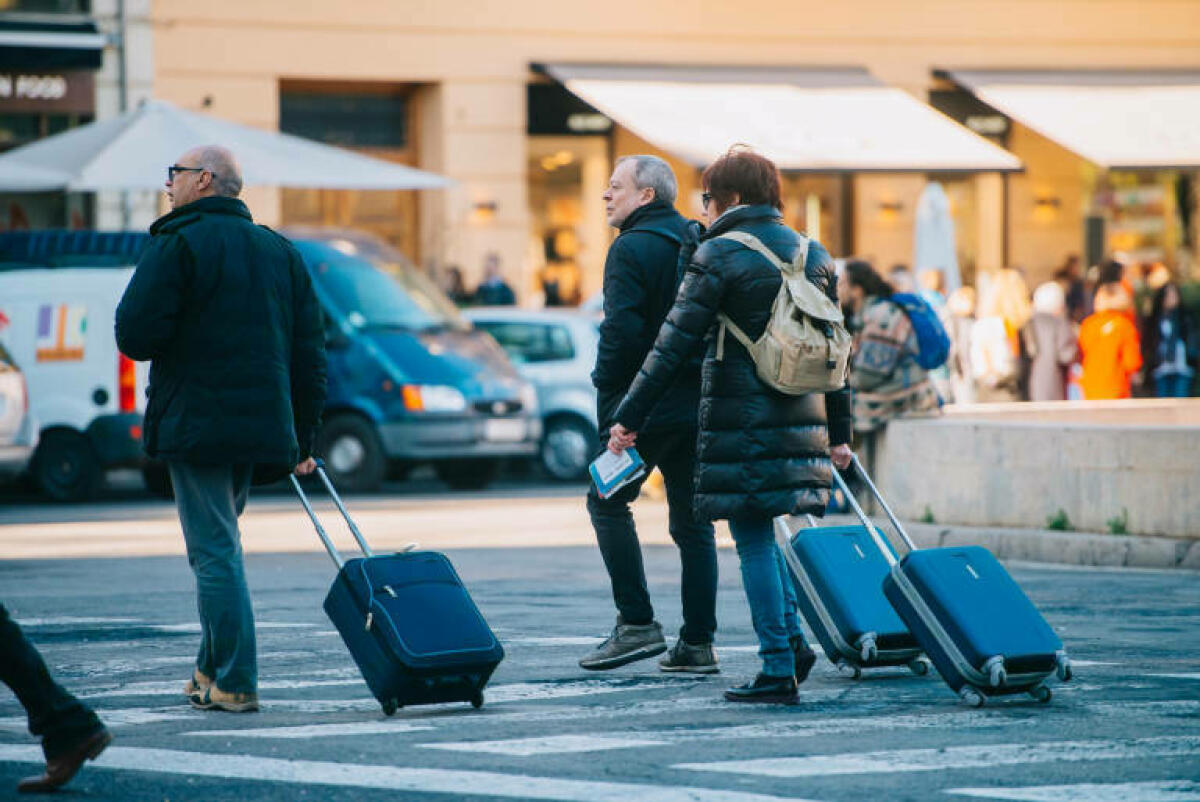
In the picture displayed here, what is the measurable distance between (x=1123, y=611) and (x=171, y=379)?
4.91m

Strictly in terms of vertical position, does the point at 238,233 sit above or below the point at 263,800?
above

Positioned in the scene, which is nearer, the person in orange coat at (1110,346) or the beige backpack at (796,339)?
the beige backpack at (796,339)

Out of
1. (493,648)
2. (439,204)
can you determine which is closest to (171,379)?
(493,648)

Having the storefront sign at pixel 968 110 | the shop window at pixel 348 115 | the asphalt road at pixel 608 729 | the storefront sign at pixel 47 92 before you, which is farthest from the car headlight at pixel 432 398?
the storefront sign at pixel 968 110

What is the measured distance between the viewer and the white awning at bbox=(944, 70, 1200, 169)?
92.3 ft

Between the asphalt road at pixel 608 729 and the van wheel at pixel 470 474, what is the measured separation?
9.88 metres

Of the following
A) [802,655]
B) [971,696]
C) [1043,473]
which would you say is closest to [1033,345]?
[1043,473]

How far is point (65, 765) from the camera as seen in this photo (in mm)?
6273

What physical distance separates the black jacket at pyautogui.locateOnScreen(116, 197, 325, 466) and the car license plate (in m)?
12.1

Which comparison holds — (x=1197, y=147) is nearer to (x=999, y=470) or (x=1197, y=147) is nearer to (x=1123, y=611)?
(x=999, y=470)

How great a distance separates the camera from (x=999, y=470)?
13.5 metres

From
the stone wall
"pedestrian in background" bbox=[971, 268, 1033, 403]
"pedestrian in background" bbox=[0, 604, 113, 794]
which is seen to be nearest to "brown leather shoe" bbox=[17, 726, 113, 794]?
"pedestrian in background" bbox=[0, 604, 113, 794]

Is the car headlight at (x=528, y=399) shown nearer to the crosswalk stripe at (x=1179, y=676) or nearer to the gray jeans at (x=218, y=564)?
the crosswalk stripe at (x=1179, y=676)

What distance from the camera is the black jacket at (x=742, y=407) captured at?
7.70 m
